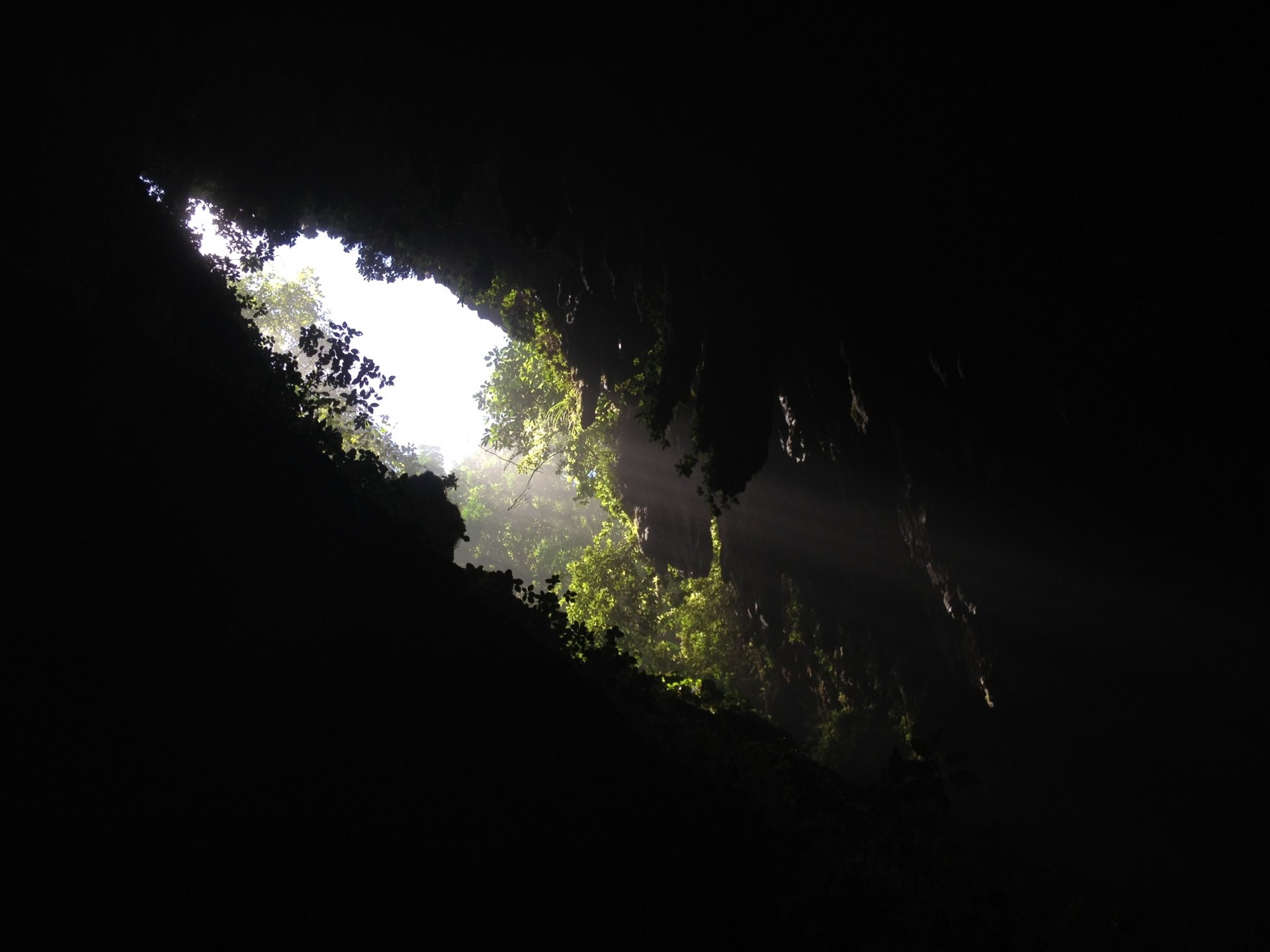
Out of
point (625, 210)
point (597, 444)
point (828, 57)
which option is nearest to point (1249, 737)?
point (828, 57)

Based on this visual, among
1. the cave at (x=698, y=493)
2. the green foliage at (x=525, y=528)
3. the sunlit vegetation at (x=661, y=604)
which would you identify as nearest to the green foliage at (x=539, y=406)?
the sunlit vegetation at (x=661, y=604)

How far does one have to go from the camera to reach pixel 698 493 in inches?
346

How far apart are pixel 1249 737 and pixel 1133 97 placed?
10.7 m

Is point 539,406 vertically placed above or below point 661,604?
above

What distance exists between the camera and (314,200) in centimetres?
1344

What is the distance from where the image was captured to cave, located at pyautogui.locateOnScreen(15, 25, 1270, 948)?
13.2ft

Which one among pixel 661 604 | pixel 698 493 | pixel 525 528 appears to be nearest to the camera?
pixel 698 493

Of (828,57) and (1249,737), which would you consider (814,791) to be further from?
(828,57)

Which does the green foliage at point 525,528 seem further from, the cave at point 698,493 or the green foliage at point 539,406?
the cave at point 698,493

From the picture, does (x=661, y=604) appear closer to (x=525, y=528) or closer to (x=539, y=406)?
(x=539, y=406)

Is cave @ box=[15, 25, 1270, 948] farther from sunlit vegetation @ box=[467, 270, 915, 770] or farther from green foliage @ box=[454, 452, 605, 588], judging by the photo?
green foliage @ box=[454, 452, 605, 588]

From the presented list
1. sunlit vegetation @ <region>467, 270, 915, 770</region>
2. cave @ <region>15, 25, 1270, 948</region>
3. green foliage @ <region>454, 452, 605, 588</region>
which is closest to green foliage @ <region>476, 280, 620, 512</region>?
sunlit vegetation @ <region>467, 270, 915, 770</region>

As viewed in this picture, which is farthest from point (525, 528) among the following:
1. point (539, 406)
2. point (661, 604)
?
point (539, 406)

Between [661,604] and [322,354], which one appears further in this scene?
[661,604]
